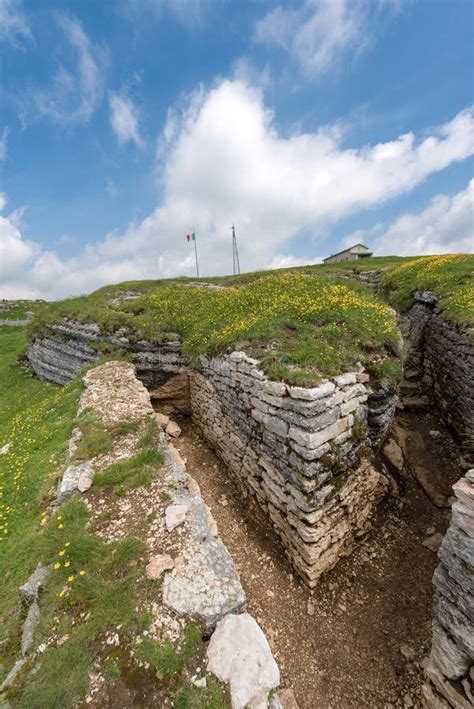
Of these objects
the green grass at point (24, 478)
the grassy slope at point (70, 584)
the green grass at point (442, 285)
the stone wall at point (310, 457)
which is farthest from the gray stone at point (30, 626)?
the green grass at point (442, 285)

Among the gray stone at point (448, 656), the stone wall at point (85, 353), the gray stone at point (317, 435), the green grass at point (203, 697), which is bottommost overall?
the gray stone at point (448, 656)

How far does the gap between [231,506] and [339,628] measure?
365 cm

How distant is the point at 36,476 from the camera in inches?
295

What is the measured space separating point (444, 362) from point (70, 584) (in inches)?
499

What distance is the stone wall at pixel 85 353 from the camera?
13.2 m

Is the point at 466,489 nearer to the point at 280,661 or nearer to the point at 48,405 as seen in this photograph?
the point at 280,661

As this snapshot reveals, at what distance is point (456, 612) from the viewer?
436 centimetres

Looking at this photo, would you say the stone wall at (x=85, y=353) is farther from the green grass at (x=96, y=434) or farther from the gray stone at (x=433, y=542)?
the gray stone at (x=433, y=542)

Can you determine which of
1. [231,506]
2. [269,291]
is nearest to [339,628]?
[231,506]

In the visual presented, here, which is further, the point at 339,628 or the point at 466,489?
the point at 339,628

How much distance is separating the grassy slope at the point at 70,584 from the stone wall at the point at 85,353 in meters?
4.86

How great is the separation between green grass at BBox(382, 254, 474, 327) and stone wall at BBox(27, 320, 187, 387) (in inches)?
428

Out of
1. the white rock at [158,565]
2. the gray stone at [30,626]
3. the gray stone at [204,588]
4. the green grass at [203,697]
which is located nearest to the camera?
Answer: the green grass at [203,697]

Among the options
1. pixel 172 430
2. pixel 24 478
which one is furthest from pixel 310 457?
pixel 24 478
